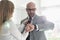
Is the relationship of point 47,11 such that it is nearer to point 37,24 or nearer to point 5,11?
point 37,24

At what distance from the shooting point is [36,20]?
202 centimetres

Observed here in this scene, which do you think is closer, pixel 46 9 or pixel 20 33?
pixel 20 33

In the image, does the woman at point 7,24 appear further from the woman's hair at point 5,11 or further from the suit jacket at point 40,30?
the suit jacket at point 40,30

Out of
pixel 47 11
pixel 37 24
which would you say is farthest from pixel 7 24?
pixel 47 11

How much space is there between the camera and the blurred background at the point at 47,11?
2682mm

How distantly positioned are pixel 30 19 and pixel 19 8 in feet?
Answer: 2.89

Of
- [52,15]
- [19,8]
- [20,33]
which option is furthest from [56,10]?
[20,33]

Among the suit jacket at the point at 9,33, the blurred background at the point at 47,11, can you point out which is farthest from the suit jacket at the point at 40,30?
the blurred background at the point at 47,11

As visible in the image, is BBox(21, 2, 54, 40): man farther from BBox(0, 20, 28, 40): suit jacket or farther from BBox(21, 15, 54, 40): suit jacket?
BBox(0, 20, 28, 40): suit jacket

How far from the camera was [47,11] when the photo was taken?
2.78 meters

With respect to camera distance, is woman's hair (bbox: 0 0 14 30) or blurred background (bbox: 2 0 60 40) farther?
blurred background (bbox: 2 0 60 40)

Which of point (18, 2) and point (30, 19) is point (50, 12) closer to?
point (18, 2)

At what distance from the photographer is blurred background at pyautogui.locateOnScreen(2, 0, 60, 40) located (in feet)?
8.80

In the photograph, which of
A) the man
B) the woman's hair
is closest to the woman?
the woman's hair
